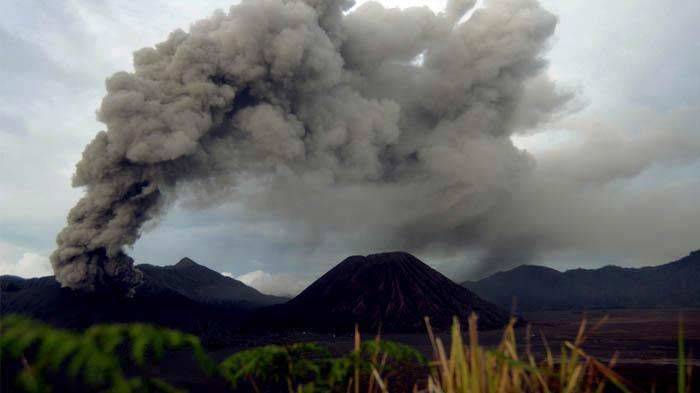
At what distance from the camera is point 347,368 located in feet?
7.53

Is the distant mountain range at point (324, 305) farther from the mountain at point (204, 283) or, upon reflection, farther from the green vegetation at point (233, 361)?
the mountain at point (204, 283)

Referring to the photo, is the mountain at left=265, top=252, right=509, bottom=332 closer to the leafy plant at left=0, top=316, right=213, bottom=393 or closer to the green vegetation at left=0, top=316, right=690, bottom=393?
the green vegetation at left=0, top=316, right=690, bottom=393

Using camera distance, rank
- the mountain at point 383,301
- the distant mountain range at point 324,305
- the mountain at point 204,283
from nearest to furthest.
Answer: the distant mountain range at point 324,305 < the mountain at point 383,301 < the mountain at point 204,283

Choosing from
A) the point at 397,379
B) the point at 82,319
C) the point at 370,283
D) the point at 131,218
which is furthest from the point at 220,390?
the point at 370,283

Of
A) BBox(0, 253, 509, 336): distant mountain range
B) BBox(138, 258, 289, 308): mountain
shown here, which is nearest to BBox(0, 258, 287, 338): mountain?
BBox(0, 253, 509, 336): distant mountain range

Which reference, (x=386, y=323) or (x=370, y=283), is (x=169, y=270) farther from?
(x=386, y=323)

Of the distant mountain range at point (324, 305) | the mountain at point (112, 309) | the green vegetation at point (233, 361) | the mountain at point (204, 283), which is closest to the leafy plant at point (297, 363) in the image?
the green vegetation at point (233, 361)

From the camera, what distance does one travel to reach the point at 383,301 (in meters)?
74.7

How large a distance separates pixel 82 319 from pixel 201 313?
1993 cm

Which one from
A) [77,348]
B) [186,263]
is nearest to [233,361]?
[77,348]

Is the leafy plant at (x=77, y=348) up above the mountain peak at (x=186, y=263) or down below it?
below

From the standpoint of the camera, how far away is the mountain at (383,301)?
66438mm

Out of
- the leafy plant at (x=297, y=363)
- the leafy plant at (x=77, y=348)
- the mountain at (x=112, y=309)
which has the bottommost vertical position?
the mountain at (x=112, y=309)

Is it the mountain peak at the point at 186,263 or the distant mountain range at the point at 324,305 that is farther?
the mountain peak at the point at 186,263
